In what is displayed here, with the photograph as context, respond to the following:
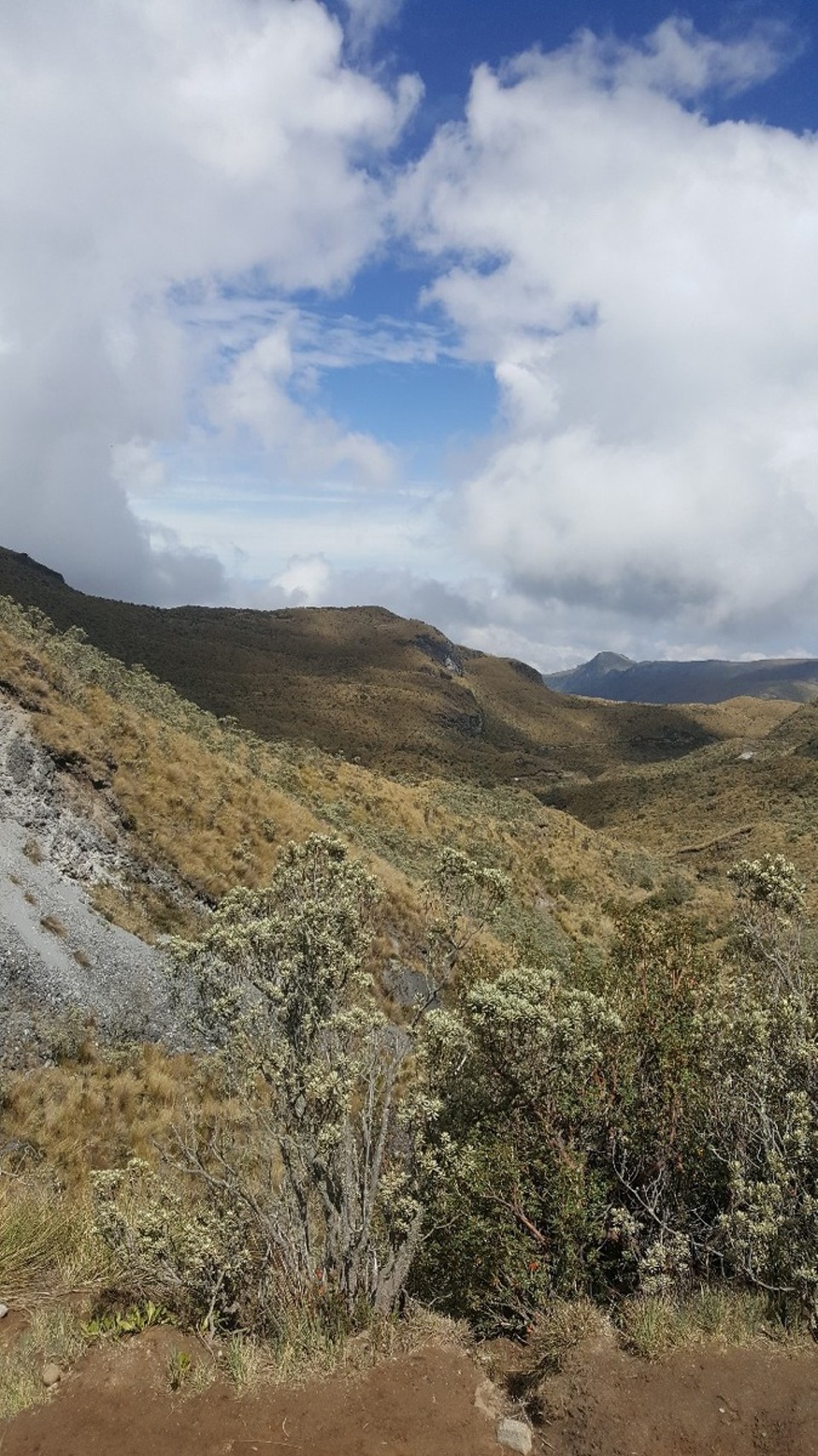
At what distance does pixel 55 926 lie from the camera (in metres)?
11.2

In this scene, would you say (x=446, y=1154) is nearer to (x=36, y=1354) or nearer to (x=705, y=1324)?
(x=705, y=1324)

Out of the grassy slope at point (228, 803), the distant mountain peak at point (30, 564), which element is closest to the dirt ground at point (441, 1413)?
the grassy slope at point (228, 803)

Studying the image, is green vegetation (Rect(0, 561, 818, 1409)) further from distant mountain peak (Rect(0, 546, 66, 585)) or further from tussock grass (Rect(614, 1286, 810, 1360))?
distant mountain peak (Rect(0, 546, 66, 585))

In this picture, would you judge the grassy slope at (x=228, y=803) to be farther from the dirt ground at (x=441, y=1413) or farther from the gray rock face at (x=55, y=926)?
the dirt ground at (x=441, y=1413)

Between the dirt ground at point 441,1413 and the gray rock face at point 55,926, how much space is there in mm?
4884

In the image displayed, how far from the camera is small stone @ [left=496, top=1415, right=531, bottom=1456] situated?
4730 mm

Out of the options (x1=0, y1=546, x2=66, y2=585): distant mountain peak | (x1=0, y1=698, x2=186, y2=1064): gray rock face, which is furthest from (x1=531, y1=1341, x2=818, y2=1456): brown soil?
(x1=0, y1=546, x2=66, y2=585): distant mountain peak

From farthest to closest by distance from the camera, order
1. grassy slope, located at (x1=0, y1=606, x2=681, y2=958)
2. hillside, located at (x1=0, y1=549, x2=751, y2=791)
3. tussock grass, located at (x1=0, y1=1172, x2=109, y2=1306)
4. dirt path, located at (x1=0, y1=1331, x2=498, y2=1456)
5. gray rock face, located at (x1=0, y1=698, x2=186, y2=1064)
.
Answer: hillside, located at (x1=0, y1=549, x2=751, y2=791) < grassy slope, located at (x1=0, y1=606, x2=681, y2=958) < gray rock face, located at (x1=0, y1=698, x2=186, y2=1064) < tussock grass, located at (x1=0, y1=1172, x2=109, y2=1306) < dirt path, located at (x1=0, y1=1331, x2=498, y2=1456)

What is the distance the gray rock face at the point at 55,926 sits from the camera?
9867 millimetres

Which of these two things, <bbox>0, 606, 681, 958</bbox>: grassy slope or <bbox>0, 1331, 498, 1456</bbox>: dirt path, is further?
<bbox>0, 606, 681, 958</bbox>: grassy slope

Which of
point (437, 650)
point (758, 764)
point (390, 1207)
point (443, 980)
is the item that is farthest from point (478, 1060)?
point (437, 650)

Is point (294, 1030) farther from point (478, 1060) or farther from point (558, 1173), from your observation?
point (558, 1173)

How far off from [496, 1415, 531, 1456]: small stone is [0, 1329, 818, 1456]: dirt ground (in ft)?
0.19

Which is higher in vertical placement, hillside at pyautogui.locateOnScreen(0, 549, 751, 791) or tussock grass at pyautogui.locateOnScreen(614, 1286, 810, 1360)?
hillside at pyautogui.locateOnScreen(0, 549, 751, 791)
